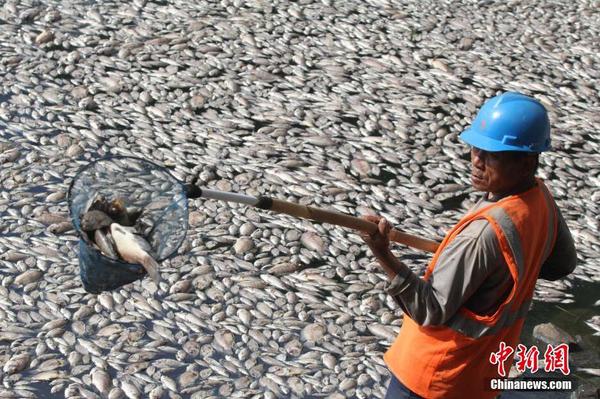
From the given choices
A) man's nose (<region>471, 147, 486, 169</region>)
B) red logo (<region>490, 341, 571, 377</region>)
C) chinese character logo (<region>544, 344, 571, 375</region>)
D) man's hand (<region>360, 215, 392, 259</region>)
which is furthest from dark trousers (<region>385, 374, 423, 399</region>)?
chinese character logo (<region>544, 344, 571, 375</region>)

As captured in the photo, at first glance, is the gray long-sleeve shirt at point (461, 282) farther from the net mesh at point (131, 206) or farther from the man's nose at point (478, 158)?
the net mesh at point (131, 206)

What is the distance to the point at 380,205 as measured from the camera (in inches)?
228

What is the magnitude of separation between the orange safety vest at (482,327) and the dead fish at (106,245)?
94 centimetres

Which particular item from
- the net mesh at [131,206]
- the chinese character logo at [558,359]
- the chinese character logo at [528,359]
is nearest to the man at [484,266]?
the net mesh at [131,206]

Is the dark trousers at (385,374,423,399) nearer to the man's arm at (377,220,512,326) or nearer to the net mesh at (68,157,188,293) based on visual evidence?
the man's arm at (377,220,512,326)

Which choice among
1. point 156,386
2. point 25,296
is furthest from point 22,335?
point 156,386

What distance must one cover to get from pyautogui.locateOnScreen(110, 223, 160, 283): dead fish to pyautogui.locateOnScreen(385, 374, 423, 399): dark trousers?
2.74 feet

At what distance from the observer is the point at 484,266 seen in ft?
9.02

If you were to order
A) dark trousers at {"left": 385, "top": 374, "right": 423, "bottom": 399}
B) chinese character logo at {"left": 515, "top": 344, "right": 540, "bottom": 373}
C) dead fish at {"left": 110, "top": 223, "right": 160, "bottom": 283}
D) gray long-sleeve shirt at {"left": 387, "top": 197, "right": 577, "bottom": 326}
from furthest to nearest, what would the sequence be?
chinese character logo at {"left": 515, "top": 344, "right": 540, "bottom": 373}, dark trousers at {"left": 385, "top": 374, "right": 423, "bottom": 399}, dead fish at {"left": 110, "top": 223, "right": 160, "bottom": 283}, gray long-sleeve shirt at {"left": 387, "top": 197, "right": 577, "bottom": 326}

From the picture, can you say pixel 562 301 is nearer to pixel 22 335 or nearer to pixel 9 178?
pixel 22 335

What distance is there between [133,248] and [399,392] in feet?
3.14

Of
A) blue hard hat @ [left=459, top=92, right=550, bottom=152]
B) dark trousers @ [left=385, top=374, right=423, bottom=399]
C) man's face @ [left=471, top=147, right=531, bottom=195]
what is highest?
blue hard hat @ [left=459, top=92, right=550, bottom=152]

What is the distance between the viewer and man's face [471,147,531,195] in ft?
9.32

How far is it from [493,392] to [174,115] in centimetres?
383
